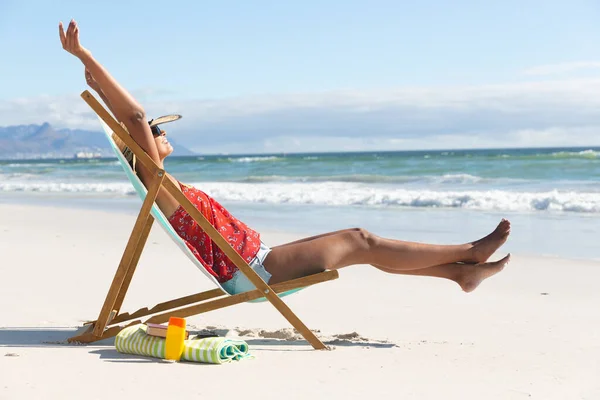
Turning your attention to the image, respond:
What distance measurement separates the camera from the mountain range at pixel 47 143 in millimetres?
115250

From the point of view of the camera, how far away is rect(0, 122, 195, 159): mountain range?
115m

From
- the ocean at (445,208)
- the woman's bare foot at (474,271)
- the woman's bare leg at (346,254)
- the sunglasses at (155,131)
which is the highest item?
the sunglasses at (155,131)

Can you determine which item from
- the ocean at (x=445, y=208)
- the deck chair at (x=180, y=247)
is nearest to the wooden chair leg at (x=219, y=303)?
the deck chair at (x=180, y=247)

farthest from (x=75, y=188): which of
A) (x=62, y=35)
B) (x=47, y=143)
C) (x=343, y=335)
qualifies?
(x=47, y=143)

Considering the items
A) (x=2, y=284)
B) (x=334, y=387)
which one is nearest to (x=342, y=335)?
(x=334, y=387)

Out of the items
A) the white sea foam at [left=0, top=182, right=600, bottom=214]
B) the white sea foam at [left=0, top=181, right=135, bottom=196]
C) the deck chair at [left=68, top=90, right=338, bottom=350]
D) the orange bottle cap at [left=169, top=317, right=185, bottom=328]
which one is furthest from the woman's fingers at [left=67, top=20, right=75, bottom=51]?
the white sea foam at [left=0, top=181, right=135, bottom=196]

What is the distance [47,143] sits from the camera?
13350cm

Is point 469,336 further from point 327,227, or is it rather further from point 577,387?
point 327,227

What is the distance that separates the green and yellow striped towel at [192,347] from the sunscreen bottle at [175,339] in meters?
0.03

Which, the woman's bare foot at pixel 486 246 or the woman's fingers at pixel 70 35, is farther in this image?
the woman's bare foot at pixel 486 246

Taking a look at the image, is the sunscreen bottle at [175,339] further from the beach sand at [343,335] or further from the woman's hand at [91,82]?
the woman's hand at [91,82]

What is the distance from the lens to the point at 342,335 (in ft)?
14.2

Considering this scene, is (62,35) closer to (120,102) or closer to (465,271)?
(120,102)

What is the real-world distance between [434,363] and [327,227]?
22.2 ft
